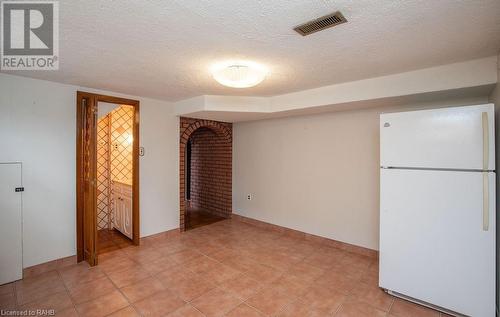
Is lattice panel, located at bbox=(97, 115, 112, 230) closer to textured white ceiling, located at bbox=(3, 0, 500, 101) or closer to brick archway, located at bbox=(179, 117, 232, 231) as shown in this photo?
brick archway, located at bbox=(179, 117, 232, 231)

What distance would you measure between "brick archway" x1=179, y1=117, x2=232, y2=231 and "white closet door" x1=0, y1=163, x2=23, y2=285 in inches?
77.1

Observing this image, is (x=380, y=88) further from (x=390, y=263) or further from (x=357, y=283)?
(x=357, y=283)

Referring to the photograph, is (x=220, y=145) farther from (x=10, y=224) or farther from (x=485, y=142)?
(x=485, y=142)

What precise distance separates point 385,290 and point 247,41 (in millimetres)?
2585

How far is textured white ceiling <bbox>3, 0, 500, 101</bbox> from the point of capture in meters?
1.31

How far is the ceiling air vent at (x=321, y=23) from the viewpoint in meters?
1.38

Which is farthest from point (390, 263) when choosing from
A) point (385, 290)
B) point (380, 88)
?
point (380, 88)

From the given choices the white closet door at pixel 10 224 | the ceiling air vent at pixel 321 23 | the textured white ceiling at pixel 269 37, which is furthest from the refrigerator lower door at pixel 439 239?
the white closet door at pixel 10 224

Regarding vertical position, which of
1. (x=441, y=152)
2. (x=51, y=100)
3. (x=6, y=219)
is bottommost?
(x=6, y=219)

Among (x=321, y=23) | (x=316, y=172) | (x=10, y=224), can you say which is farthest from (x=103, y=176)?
(x=321, y=23)

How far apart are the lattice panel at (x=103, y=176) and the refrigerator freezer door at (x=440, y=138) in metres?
4.20

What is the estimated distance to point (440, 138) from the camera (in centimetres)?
199

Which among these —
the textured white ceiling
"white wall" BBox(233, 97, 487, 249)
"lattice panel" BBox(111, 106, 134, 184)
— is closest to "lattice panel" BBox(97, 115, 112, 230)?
"lattice panel" BBox(111, 106, 134, 184)

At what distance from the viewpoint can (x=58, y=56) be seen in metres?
2.00
